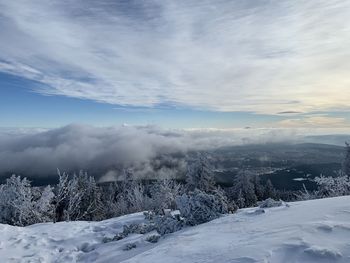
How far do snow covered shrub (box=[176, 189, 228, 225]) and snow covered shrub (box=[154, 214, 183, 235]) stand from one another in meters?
0.39

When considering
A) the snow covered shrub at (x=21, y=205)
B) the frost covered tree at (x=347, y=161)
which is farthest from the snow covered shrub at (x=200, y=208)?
the frost covered tree at (x=347, y=161)

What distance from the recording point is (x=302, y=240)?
7.02 metres

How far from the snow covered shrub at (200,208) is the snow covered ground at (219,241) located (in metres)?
0.75

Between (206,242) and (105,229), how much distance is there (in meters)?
7.50

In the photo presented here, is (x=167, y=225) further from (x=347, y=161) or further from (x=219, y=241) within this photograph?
(x=347, y=161)

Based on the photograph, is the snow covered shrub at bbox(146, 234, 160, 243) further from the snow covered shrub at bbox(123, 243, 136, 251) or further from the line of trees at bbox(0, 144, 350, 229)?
the line of trees at bbox(0, 144, 350, 229)

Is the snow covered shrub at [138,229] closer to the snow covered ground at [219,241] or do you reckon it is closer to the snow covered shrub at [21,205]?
the snow covered ground at [219,241]

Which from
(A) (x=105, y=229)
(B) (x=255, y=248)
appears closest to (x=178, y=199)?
(A) (x=105, y=229)

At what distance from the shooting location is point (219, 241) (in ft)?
28.5

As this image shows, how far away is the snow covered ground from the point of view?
666 centimetres

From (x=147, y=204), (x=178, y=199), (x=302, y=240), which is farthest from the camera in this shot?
(x=147, y=204)

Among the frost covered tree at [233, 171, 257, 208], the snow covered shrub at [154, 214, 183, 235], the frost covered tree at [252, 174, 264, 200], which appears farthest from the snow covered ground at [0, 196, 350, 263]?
the frost covered tree at [252, 174, 264, 200]

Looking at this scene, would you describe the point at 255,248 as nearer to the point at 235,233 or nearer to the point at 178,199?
the point at 235,233

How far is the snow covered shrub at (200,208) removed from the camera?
41.0 feet
